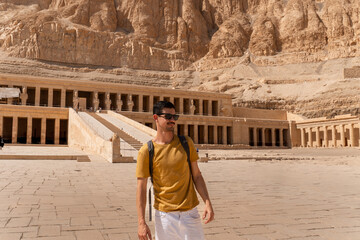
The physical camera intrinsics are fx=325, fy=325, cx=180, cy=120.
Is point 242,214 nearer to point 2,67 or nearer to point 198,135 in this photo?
point 198,135

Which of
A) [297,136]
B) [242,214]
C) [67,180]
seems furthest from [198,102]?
[242,214]

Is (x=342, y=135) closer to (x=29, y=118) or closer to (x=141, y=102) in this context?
(x=141, y=102)

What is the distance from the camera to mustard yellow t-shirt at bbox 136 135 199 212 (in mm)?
2809

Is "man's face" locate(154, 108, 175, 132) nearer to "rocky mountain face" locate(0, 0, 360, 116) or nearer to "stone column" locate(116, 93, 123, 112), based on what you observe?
"stone column" locate(116, 93, 123, 112)

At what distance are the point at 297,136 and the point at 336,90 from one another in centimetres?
915

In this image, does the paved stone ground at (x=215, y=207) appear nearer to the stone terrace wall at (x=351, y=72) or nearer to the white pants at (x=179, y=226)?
the white pants at (x=179, y=226)

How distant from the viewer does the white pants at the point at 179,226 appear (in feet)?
8.90

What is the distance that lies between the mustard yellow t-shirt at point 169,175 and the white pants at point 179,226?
0.17ft

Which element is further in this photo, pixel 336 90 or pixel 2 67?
pixel 2 67

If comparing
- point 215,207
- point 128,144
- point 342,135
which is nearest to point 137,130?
point 128,144

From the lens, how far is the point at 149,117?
39.4 m

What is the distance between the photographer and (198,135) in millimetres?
44781

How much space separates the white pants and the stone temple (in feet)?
91.8

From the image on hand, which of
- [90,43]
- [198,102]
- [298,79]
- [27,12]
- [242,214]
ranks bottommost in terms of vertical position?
[242,214]
